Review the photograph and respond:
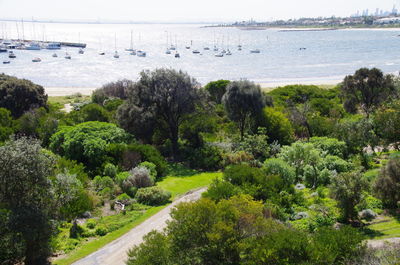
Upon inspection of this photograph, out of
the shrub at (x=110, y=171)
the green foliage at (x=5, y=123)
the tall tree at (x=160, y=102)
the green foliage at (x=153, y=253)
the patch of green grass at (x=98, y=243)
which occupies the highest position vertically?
the tall tree at (x=160, y=102)

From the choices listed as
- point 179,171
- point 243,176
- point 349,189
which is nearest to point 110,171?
point 179,171

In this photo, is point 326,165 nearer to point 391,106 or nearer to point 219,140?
point 219,140

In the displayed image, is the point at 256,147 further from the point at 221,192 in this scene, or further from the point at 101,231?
the point at 101,231

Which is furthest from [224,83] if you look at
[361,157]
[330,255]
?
[330,255]

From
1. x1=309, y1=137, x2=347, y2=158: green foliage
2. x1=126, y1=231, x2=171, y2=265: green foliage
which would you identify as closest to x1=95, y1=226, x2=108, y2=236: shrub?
x1=126, y1=231, x2=171, y2=265: green foliage

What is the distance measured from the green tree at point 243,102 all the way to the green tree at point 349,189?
19.6 metres

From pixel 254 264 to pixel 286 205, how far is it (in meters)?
11.2

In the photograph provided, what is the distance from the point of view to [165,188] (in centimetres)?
3519

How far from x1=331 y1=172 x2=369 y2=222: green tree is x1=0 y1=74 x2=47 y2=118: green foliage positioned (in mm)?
42851

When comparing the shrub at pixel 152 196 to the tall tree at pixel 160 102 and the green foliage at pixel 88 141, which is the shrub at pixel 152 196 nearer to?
the green foliage at pixel 88 141

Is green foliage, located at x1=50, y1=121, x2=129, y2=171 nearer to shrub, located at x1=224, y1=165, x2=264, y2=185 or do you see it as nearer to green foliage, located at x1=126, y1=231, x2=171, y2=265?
shrub, located at x1=224, y1=165, x2=264, y2=185

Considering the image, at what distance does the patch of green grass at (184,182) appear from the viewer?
34.7 meters

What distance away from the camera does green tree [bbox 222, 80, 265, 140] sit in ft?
144

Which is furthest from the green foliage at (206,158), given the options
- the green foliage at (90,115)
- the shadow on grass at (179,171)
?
the green foliage at (90,115)
